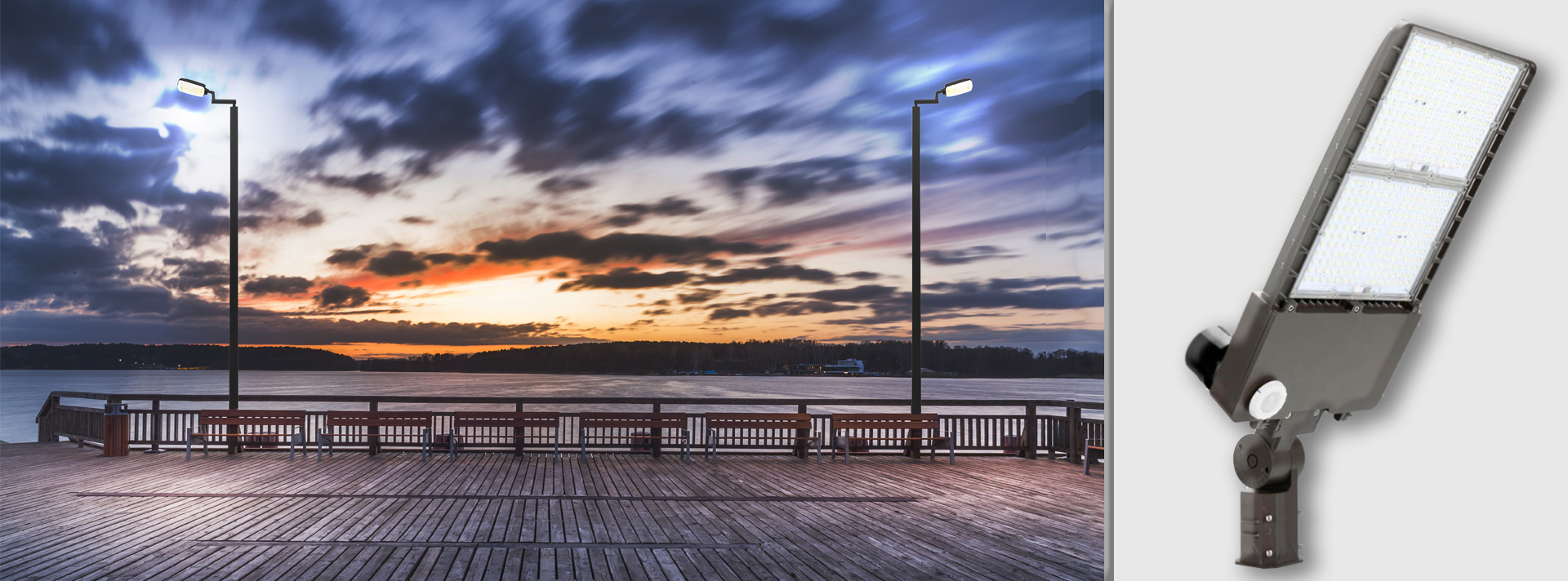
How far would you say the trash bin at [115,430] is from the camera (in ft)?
28.7

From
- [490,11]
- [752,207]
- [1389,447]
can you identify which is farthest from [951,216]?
[1389,447]

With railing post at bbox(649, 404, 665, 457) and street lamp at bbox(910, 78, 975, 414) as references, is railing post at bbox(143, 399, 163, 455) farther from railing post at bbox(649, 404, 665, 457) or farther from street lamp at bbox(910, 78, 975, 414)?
street lamp at bbox(910, 78, 975, 414)

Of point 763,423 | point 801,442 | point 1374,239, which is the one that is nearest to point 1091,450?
point 801,442

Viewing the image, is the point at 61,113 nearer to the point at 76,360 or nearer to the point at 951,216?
the point at 76,360

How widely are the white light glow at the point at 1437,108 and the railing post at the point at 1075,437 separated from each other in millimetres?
7400

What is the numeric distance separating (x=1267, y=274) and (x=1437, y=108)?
26.5 inches

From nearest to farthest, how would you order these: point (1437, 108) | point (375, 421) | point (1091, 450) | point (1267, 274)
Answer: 1. point (1437, 108)
2. point (1267, 274)
3. point (1091, 450)
4. point (375, 421)

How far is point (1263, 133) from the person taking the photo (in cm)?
210

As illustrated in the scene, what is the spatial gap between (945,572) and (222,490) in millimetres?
6225

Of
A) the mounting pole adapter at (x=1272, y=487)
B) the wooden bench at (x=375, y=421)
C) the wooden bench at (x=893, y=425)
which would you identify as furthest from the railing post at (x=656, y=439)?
the mounting pole adapter at (x=1272, y=487)

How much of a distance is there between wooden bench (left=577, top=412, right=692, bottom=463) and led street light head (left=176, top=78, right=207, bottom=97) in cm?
544

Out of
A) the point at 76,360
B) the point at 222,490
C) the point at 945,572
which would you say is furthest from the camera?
the point at 76,360

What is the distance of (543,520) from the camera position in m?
5.37

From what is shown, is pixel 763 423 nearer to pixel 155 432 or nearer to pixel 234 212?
pixel 234 212
